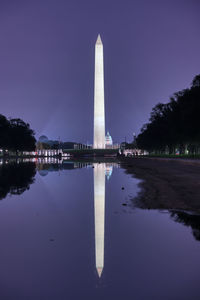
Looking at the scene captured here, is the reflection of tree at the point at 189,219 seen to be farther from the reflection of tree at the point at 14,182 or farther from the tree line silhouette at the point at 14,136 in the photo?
the tree line silhouette at the point at 14,136

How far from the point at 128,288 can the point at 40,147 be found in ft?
604

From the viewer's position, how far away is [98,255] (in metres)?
5.31

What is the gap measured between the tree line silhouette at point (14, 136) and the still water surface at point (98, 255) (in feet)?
282

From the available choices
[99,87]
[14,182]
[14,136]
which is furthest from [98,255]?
[99,87]

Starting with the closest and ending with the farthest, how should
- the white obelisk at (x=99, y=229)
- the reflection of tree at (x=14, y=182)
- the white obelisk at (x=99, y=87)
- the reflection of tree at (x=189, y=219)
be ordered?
the white obelisk at (x=99, y=229), the reflection of tree at (x=189, y=219), the reflection of tree at (x=14, y=182), the white obelisk at (x=99, y=87)

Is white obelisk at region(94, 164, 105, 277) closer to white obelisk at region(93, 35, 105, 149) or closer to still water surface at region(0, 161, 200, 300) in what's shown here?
still water surface at region(0, 161, 200, 300)

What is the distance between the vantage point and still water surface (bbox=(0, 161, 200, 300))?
13.5 ft

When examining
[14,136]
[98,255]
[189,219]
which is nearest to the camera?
[98,255]

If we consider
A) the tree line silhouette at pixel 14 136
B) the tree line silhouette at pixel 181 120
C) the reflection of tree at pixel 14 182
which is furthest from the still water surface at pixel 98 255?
the tree line silhouette at pixel 14 136

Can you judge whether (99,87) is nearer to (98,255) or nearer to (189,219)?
(189,219)

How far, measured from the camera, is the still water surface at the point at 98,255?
162 inches

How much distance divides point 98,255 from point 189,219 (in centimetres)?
377

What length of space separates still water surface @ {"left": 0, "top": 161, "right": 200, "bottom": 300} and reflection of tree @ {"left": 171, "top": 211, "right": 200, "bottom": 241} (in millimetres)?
25

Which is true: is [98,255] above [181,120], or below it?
below
